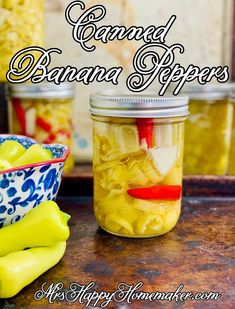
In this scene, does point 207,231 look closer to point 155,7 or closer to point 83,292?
point 83,292

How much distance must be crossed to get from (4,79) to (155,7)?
42cm

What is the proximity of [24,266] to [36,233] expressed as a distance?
0.16ft

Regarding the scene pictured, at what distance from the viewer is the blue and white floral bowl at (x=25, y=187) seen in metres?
0.59

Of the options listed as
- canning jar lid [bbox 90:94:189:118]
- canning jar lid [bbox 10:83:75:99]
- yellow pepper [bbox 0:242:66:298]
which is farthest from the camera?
canning jar lid [bbox 10:83:75:99]

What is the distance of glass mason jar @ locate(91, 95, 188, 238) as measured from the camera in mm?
636

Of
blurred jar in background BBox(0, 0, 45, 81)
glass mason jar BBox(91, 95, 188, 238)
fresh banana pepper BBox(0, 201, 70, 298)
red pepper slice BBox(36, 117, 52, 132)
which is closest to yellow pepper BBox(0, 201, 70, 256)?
fresh banana pepper BBox(0, 201, 70, 298)

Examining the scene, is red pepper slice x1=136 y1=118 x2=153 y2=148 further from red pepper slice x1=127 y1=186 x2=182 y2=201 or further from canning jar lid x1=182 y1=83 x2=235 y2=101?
canning jar lid x1=182 y1=83 x2=235 y2=101

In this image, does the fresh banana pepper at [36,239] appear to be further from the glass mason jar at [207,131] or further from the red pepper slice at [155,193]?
the glass mason jar at [207,131]

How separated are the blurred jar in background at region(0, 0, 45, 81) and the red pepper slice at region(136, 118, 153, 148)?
21 centimetres

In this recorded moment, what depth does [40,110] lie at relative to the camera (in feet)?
2.91

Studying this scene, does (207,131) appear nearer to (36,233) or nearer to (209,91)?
(209,91)

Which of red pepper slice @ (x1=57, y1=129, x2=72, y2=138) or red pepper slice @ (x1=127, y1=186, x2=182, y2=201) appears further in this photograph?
red pepper slice @ (x1=57, y1=129, x2=72, y2=138)

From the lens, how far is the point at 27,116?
2.92ft
